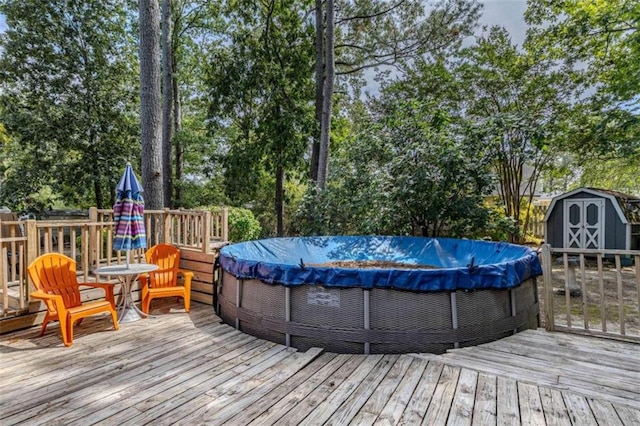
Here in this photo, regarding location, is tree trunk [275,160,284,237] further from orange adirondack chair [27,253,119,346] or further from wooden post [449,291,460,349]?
wooden post [449,291,460,349]

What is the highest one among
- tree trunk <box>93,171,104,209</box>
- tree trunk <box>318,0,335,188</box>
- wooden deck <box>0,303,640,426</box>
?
tree trunk <box>318,0,335,188</box>

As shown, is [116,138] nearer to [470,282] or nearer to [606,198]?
[470,282]

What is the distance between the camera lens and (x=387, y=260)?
6977mm

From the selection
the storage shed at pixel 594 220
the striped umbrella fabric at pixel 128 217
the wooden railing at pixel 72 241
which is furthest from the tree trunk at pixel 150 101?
the storage shed at pixel 594 220

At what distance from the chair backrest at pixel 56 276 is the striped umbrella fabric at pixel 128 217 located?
1.72 ft

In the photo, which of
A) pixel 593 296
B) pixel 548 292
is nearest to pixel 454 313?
pixel 548 292

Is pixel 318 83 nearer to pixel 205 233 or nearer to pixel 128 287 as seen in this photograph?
pixel 205 233

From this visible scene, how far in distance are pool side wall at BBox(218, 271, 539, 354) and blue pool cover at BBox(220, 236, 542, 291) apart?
99 mm

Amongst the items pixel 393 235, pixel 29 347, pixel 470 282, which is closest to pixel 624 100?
pixel 393 235

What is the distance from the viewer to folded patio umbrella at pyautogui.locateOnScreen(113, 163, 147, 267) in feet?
13.7

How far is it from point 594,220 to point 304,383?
971 cm

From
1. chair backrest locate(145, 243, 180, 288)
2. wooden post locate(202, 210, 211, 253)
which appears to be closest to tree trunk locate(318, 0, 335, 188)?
wooden post locate(202, 210, 211, 253)

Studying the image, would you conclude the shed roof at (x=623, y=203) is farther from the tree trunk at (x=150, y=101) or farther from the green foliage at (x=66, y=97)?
the green foliage at (x=66, y=97)

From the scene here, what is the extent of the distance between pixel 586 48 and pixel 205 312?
11613 mm
